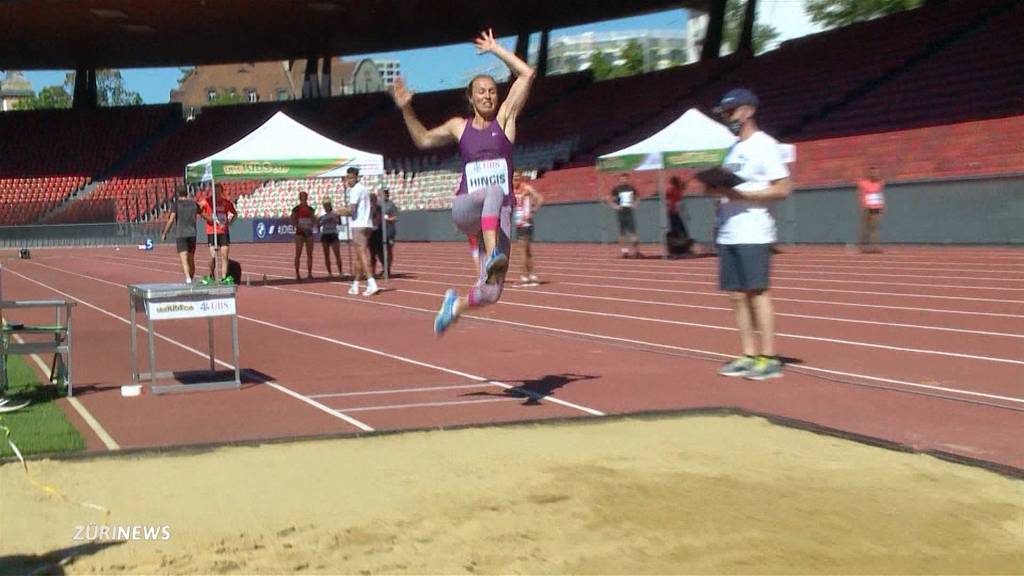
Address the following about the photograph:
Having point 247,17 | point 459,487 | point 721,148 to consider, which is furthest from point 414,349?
point 247,17

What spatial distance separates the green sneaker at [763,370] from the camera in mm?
10000

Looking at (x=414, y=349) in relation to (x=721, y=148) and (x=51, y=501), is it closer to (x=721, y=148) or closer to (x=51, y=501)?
(x=51, y=501)

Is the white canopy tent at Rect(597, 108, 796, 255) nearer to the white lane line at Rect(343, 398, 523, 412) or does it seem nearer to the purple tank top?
the white lane line at Rect(343, 398, 523, 412)

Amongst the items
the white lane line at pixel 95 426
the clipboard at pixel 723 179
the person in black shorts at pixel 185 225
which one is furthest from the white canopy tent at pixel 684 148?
the white lane line at pixel 95 426

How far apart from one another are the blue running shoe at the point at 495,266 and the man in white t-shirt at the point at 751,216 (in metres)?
2.28

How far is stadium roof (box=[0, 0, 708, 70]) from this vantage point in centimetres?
4544

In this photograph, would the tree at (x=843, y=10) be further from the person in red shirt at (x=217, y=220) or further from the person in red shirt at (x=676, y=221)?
the person in red shirt at (x=217, y=220)

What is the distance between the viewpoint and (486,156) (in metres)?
8.41

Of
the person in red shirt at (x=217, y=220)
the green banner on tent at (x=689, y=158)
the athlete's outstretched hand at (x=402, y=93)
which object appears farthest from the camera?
the green banner on tent at (x=689, y=158)

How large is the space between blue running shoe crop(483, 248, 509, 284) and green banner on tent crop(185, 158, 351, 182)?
51.8 ft

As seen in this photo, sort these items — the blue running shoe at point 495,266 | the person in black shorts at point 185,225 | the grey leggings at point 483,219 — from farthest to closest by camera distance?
1. the person in black shorts at point 185,225
2. the grey leggings at point 483,219
3. the blue running shoe at point 495,266

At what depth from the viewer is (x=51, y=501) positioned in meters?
6.03

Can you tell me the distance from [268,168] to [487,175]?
15724mm

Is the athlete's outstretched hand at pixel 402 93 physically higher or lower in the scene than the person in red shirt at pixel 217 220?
higher
